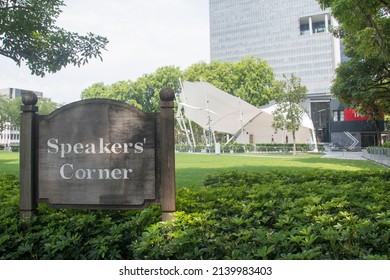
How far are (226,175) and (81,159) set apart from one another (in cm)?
393

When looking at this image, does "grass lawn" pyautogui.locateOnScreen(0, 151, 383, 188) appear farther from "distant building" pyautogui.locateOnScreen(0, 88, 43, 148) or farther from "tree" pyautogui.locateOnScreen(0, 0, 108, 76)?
"distant building" pyautogui.locateOnScreen(0, 88, 43, 148)

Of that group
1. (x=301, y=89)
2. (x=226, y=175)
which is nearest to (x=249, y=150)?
(x=301, y=89)

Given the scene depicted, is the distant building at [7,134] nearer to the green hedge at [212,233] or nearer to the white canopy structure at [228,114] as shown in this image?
the white canopy structure at [228,114]

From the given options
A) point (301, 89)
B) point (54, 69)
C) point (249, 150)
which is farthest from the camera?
point (249, 150)

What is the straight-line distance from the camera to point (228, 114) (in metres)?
42.2

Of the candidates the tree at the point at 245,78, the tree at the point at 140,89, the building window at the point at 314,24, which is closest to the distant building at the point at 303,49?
the building window at the point at 314,24

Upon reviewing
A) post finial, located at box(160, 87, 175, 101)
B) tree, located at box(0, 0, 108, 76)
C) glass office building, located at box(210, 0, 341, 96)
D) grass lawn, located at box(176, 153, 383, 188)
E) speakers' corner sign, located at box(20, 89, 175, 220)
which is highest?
glass office building, located at box(210, 0, 341, 96)

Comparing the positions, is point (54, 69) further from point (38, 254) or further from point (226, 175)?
point (38, 254)

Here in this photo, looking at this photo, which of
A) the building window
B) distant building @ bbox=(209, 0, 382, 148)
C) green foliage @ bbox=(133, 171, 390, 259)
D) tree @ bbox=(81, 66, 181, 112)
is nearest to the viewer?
green foliage @ bbox=(133, 171, 390, 259)

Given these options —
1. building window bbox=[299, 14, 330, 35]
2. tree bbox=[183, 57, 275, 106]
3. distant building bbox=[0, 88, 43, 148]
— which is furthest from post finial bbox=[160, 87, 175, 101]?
building window bbox=[299, 14, 330, 35]

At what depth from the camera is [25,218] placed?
10.3 feet

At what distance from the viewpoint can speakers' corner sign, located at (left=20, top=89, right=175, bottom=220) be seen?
3088mm

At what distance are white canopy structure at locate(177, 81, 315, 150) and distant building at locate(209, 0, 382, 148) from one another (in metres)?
5.08

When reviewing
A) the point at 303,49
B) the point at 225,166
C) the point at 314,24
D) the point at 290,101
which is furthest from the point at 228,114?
the point at 314,24
